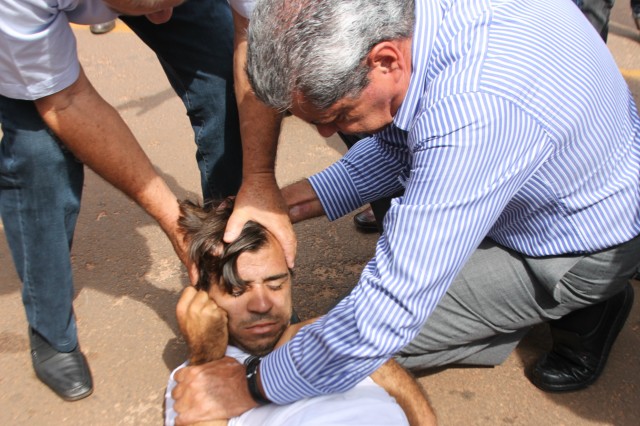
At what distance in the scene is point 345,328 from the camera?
206 centimetres

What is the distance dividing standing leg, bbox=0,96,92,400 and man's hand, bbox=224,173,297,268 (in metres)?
0.61

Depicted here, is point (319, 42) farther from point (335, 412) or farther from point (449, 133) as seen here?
point (335, 412)

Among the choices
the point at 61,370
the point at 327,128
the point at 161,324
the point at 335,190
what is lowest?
the point at 161,324

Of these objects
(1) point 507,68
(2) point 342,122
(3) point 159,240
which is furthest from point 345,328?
(3) point 159,240

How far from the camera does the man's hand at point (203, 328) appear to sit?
260 centimetres

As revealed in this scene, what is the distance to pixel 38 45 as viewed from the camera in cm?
228

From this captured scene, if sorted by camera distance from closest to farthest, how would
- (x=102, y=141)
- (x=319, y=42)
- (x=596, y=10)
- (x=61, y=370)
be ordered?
(x=319, y=42) < (x=102, y=141) < (x=61, y=370) < (x=596, y=10)

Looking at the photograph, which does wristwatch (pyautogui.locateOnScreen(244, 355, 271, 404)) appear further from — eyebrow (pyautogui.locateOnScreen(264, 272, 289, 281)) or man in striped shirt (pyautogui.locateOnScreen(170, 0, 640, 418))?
eyebrow (pyautogui.locateOnScreen(264, 272, 289, 281))

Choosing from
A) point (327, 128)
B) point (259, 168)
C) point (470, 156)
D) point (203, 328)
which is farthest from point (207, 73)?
point (470, 156)

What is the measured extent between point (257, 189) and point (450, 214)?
1004mm

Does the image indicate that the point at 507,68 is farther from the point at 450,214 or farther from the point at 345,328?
the point at 345,328

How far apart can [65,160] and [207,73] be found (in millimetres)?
674

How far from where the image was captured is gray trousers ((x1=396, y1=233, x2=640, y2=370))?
254cm

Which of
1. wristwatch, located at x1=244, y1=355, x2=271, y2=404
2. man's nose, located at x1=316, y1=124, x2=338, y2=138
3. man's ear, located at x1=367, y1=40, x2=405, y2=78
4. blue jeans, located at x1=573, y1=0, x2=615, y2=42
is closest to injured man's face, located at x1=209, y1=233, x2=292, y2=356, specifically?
wristwatch, located at x1=244, y1=355, x2=271, y2=404
